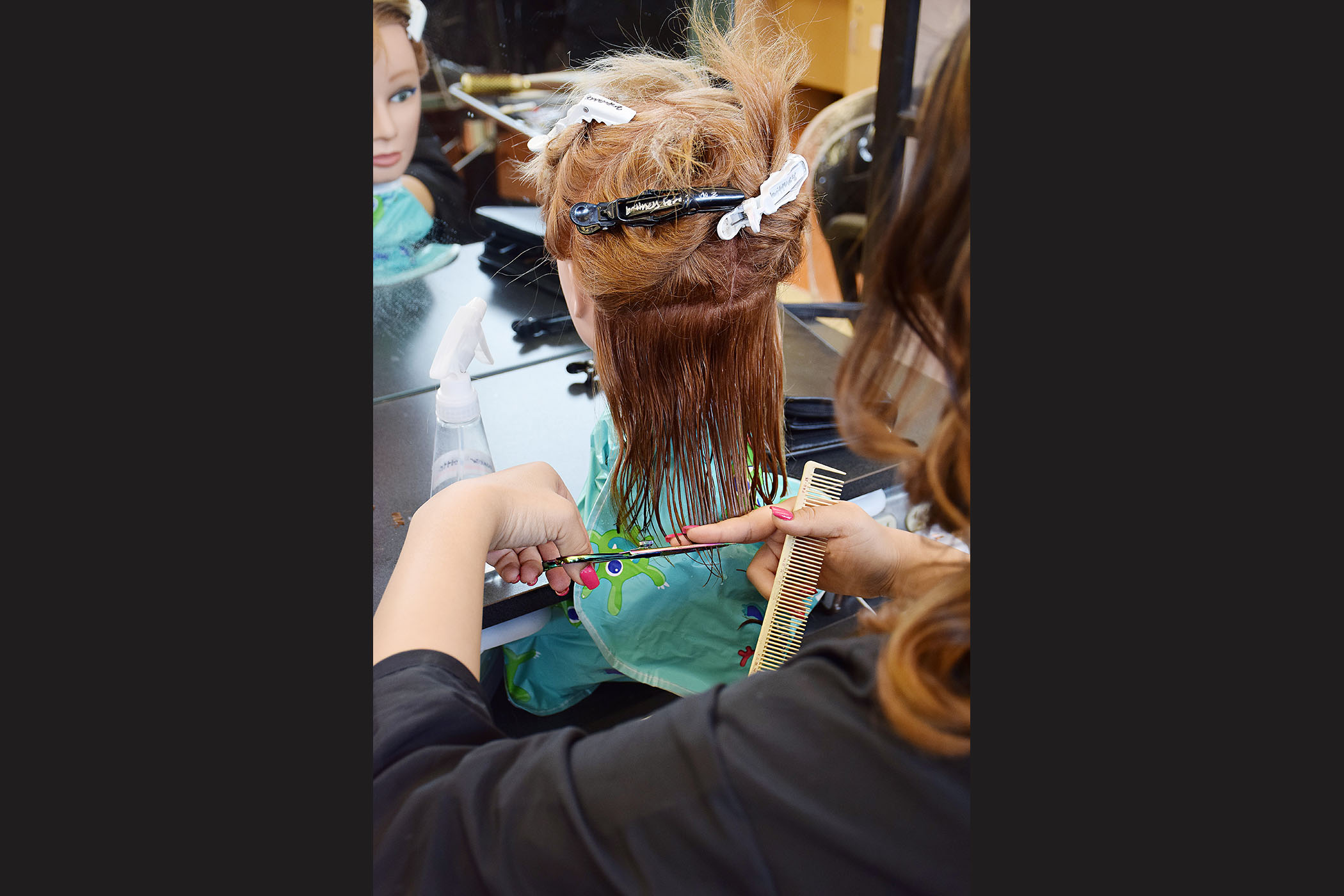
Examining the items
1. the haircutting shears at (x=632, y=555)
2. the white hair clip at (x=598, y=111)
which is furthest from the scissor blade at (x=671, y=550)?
the white hair clip at (x=598, y=111)

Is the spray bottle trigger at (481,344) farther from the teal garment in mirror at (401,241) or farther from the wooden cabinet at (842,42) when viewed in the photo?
the wooden cabinet at (842,42)

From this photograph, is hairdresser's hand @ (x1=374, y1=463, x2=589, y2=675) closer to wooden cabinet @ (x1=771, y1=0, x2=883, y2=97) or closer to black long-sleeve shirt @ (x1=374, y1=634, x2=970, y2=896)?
black long-sleeve shirt @ (x1=374, y1=634, x2=970, y2=896)

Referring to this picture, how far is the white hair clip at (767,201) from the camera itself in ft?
2.61

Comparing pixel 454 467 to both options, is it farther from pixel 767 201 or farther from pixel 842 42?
pixel 842 42

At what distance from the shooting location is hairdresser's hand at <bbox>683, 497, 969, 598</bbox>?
805mm

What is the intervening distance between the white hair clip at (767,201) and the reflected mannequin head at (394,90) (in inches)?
24.1

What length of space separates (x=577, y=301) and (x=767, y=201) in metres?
0.26

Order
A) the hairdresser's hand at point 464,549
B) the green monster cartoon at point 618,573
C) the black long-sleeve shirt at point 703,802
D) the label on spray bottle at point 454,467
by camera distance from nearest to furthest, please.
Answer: the black long-sleeve shirt at point 703,802
the hairdresser's hand at point 464,549
the green monster cartoon at point 618,573
the label on spray bottle at point 454,467

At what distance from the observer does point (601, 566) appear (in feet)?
2.95

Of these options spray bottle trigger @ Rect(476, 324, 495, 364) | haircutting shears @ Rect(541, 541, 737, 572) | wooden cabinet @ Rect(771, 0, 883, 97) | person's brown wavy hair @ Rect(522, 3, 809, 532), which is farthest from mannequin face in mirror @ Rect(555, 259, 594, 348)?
wooden cabinet @ Rect(771, 0, 883, 97)

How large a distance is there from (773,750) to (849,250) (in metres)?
1.22

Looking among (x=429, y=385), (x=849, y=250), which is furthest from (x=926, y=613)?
(x=849, y=250)

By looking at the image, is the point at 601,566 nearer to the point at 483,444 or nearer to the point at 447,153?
the point at 483,444

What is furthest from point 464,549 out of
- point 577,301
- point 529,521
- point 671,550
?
point 577,301
